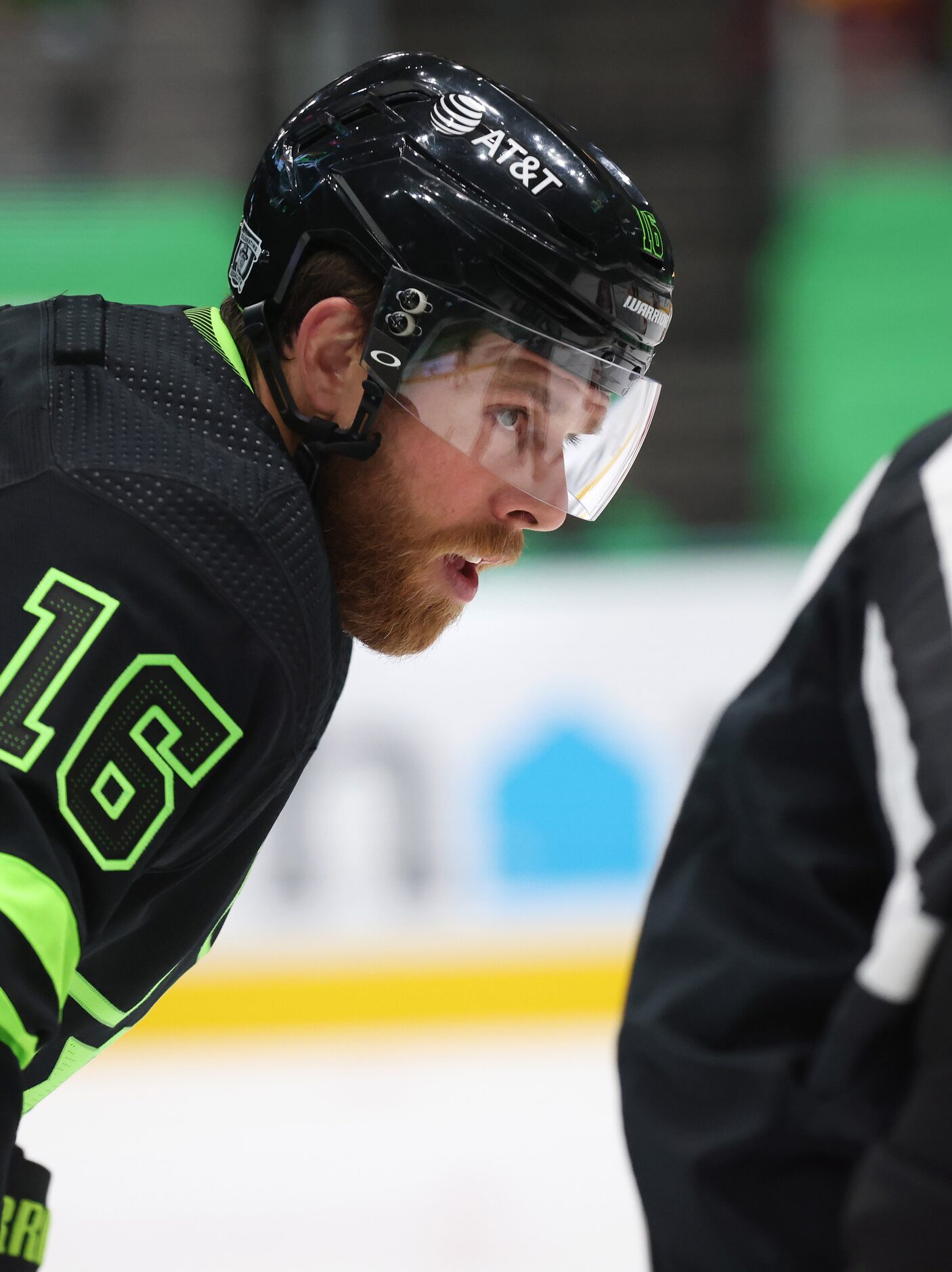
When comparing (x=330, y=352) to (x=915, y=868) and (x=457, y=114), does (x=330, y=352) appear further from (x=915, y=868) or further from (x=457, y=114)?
(x=915, y=868)

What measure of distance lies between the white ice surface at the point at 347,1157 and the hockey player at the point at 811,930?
64.5 inches

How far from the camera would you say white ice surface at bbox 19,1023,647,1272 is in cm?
274

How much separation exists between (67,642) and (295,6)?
5233 millimetres

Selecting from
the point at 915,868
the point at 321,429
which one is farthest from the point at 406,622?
the point at 915,868

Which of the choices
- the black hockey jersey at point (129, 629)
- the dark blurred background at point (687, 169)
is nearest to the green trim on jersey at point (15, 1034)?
the black hockey jersey at point (129, 629)

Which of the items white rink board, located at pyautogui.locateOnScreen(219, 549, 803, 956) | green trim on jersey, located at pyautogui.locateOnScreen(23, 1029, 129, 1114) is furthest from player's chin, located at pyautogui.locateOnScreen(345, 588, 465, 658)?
white rink board, located at pyautogui.locateOnScreen(219, 549, 803, 956)

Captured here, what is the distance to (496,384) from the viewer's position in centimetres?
151

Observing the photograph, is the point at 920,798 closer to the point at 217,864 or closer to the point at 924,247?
the point at 217,864

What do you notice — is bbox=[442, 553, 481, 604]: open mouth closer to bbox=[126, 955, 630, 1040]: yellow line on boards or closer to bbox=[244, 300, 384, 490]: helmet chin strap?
bbox=[244, 300, 384, 490]: helmet chin strap

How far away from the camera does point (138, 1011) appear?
5.16 feet

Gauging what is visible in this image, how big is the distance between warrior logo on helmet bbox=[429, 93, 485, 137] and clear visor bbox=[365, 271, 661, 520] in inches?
6.1

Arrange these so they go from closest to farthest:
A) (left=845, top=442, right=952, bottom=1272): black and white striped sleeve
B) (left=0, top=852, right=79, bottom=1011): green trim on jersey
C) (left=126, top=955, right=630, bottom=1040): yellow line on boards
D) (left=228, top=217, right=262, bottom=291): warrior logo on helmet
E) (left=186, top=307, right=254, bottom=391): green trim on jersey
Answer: (left=845, top=442, right=952, bottom=1272): black and white striped sleeve
(left=0, top=852, right=79, bottom=1011): green trim on jersey
(left=186, top=307, right=254, bottom=391): green trim on jersey
(left=228, top=217, right=262, bottom=291): warrior logo on helmet
(left=126, top=955, right=630, bottom=1040): yellow line on boards

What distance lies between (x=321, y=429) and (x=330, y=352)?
0.29ft

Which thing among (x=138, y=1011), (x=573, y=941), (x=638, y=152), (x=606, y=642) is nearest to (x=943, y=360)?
(x=638, y=152)
